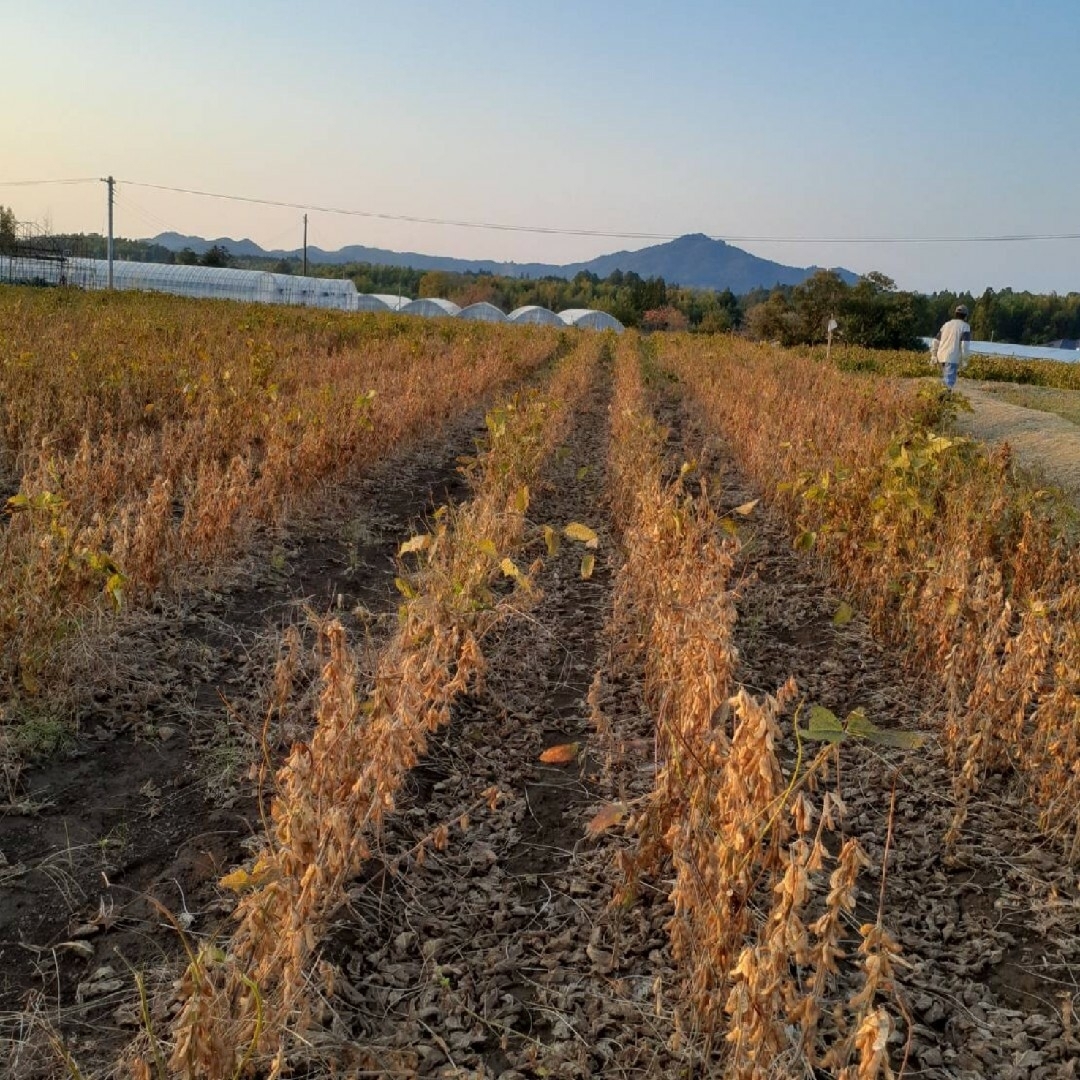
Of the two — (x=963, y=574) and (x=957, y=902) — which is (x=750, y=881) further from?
(x=963, y=574)

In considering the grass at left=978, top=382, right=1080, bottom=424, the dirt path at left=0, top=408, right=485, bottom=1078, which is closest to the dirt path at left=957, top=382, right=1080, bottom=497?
the grass at left=978, top=382, right=1080, bottom=424

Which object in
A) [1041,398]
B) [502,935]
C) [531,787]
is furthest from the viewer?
[1041,398]

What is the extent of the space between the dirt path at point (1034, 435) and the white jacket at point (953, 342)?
86 cm

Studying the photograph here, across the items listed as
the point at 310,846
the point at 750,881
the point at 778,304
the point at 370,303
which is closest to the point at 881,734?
the point at 750,881

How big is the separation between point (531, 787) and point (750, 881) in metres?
1.19

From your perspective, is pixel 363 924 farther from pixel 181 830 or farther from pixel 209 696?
pixel 209 696

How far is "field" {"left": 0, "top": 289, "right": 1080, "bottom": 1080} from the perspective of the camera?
1803mm

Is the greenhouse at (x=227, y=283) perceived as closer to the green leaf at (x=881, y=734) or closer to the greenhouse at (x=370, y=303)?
the greenhouse at (x=370, y=303)

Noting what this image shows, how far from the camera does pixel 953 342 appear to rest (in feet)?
39.1

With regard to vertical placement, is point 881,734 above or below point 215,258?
below

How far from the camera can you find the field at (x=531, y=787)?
5.91 ft

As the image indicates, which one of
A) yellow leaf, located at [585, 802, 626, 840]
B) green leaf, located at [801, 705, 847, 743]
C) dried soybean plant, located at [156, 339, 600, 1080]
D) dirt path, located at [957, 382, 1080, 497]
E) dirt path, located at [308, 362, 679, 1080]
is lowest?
dirt path, located at [308, 362, 679, 1080]

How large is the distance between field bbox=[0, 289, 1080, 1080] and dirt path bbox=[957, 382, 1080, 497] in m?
3.44

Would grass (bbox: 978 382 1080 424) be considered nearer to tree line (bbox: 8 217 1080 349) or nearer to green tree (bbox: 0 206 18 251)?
tree line (bbox: 8 217 1080 349)
